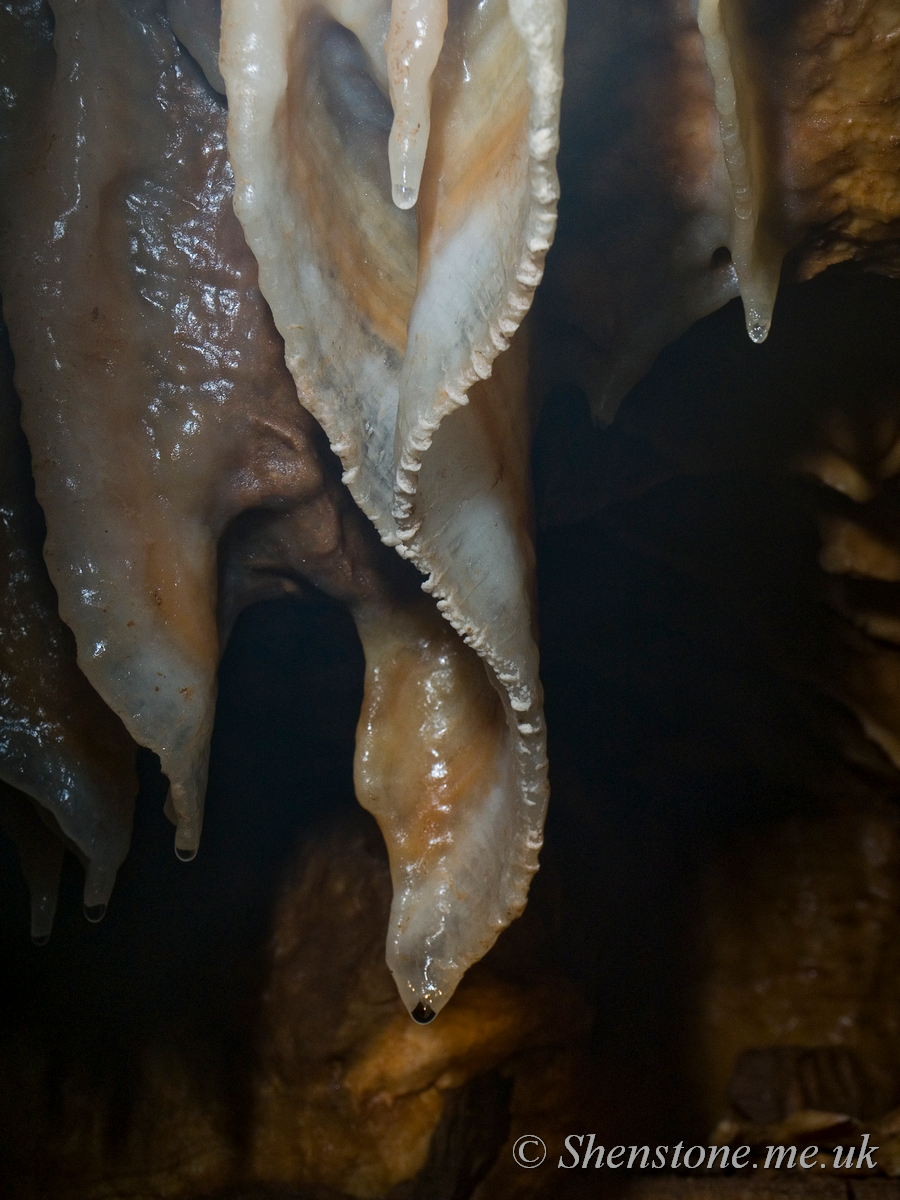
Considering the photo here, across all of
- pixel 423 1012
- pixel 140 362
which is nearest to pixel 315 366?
pixel 140 362

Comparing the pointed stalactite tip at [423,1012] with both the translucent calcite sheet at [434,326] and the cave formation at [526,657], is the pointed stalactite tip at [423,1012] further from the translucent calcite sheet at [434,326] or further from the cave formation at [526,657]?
the cave formation at [526,657]

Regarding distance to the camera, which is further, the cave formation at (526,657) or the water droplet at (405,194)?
the cave formation at (526,657)

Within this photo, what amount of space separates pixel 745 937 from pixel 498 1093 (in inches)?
27.9

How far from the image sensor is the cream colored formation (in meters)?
0.91

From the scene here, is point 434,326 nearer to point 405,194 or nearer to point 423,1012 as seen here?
point 405,194

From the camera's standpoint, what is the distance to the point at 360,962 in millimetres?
1966

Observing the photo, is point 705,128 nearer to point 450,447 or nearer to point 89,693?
point 450,447

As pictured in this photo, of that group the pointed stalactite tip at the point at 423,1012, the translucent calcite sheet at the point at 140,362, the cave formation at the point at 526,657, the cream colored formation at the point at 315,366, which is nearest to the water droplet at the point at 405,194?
the cream colored formation at the point at 315,366

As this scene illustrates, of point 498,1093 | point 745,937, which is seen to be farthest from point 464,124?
point 745,937

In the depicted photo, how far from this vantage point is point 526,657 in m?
1.12

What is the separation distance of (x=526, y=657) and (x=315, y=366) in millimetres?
401

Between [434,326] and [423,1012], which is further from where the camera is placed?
[423,1012]

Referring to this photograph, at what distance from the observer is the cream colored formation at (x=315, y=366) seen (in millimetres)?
907

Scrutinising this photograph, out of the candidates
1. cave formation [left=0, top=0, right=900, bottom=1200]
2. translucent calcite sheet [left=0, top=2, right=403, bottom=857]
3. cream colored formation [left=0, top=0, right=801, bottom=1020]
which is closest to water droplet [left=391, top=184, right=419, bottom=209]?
cream colored formation [left=0, top=0, right=801, bottom=1020]
